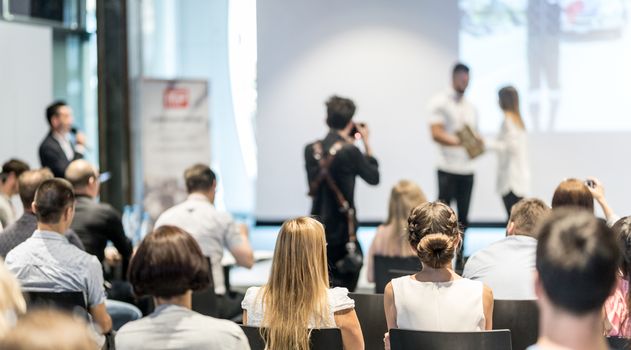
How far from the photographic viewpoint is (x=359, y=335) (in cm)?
340

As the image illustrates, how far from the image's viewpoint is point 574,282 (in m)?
1.57

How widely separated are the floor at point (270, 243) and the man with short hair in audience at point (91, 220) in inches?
128

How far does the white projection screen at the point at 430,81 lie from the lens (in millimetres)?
9273

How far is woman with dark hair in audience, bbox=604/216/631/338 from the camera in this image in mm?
3113

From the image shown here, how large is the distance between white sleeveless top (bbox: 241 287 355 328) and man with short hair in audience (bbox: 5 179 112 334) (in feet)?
3.10

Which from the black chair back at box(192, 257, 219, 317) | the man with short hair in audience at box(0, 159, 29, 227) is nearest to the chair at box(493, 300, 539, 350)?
the black chair back at box(192, 257, 219, 317)

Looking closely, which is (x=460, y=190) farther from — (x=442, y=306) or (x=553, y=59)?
(x=442, y=306)

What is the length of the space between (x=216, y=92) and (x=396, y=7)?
217 centimetres

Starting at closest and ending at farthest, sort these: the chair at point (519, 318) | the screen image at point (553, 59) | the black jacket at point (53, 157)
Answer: the chair at point (519, 318) < the black jacket at point (53, 157) < the screen image at point (553, 59)

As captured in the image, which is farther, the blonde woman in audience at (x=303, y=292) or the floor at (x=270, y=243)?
the floor at (x=270, y=243)

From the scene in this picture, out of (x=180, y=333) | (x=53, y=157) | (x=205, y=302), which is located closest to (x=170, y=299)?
(x=180, y=333)

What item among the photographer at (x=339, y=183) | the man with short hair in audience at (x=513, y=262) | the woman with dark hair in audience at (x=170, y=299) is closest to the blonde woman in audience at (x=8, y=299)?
the woman with dark hair in audience at (x=170, y=299)

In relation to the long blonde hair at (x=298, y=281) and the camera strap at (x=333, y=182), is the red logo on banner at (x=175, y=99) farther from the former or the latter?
the long blonde hair at (x=298, y=281)

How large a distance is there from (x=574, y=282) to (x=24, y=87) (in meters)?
8.00
